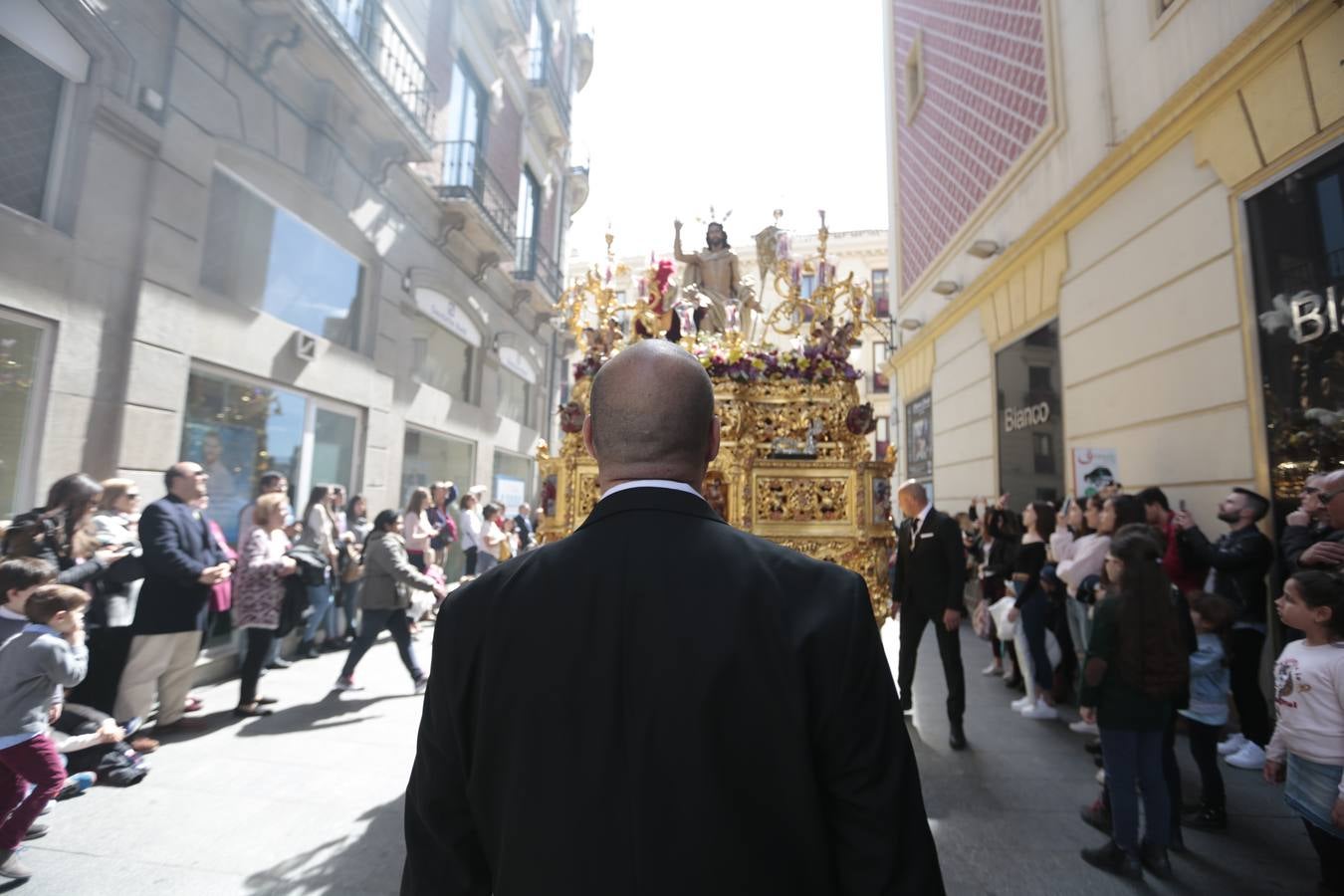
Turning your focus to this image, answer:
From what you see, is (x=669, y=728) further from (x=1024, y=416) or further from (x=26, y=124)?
(x=1024, y=416)

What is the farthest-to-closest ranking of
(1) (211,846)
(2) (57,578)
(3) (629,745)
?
(2) (57,578) → (1) (211,846) → (3) (629,745)

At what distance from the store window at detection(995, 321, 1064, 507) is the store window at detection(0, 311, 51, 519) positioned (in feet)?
31.1

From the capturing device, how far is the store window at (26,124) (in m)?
4.19

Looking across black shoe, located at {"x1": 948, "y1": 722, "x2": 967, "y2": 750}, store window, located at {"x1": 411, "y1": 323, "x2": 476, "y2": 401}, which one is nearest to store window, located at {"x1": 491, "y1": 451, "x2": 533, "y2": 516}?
store window, located at {"x1": 411, "y1": 323, "x2": 476, "y2": 401}

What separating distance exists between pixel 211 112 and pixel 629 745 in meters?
7.25

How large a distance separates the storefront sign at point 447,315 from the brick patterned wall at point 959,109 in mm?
8655

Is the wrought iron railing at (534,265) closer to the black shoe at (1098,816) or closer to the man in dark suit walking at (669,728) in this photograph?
the black shoe at (1098,816)

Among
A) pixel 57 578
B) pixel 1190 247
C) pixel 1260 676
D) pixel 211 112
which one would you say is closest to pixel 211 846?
pixel 57 578

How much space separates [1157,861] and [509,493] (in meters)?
12.6

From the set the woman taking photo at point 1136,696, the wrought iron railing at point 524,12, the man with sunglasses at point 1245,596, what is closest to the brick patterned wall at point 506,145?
the wrought iron railing at point 524,12

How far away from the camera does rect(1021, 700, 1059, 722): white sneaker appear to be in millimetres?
5160

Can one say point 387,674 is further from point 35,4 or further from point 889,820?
point 889,820

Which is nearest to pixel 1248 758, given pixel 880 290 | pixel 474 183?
pixel 474 183

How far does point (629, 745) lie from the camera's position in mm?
1070
